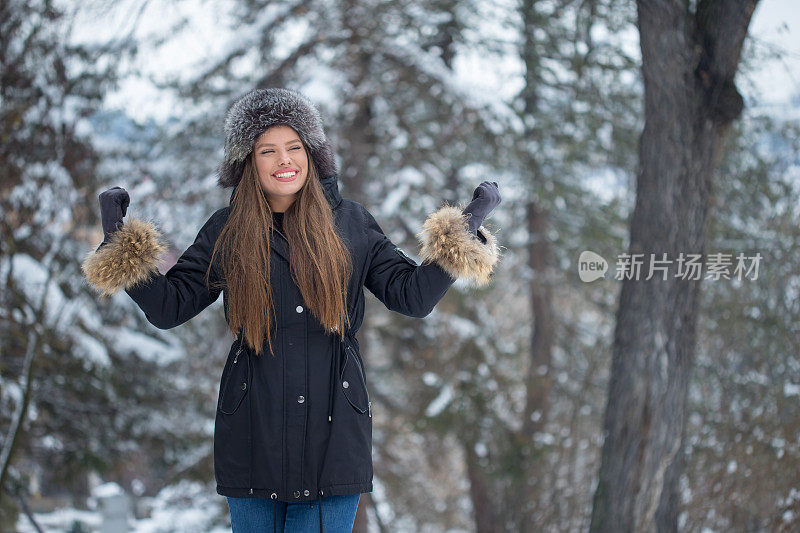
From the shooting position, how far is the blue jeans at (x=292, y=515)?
7.26 feet

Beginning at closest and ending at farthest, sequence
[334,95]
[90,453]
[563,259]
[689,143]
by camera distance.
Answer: [689,143], [90,453], [334,95], [563,259]

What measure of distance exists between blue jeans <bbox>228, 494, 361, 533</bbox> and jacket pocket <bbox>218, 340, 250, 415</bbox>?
0.93 ft

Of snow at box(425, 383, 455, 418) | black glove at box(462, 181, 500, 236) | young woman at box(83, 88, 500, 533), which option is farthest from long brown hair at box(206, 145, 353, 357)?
snow at box(425, 383, 455, 418)

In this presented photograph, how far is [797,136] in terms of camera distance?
5727 millimetres

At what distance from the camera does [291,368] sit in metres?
2.21

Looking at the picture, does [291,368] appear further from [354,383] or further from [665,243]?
[665,243]

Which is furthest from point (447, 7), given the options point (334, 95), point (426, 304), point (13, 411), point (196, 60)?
point (426, 304)

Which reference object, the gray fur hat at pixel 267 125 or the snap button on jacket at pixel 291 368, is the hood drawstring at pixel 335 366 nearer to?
the snap button on jacket at pixel 291 368

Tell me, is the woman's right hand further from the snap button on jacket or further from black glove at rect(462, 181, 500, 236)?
black glove at rect(462, 181, 500, 236)

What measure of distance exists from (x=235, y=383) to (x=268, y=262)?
0.36 meters

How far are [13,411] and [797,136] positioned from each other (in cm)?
622

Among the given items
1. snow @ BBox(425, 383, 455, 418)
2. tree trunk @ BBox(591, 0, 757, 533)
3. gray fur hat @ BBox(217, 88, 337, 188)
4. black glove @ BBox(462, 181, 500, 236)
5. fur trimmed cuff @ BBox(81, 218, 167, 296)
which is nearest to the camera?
fur trimmed cuff @ BBox(81, 218, 167, 296)

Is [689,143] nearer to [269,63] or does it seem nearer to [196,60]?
[269,63]

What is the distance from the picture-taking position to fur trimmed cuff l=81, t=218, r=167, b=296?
2164 mm
